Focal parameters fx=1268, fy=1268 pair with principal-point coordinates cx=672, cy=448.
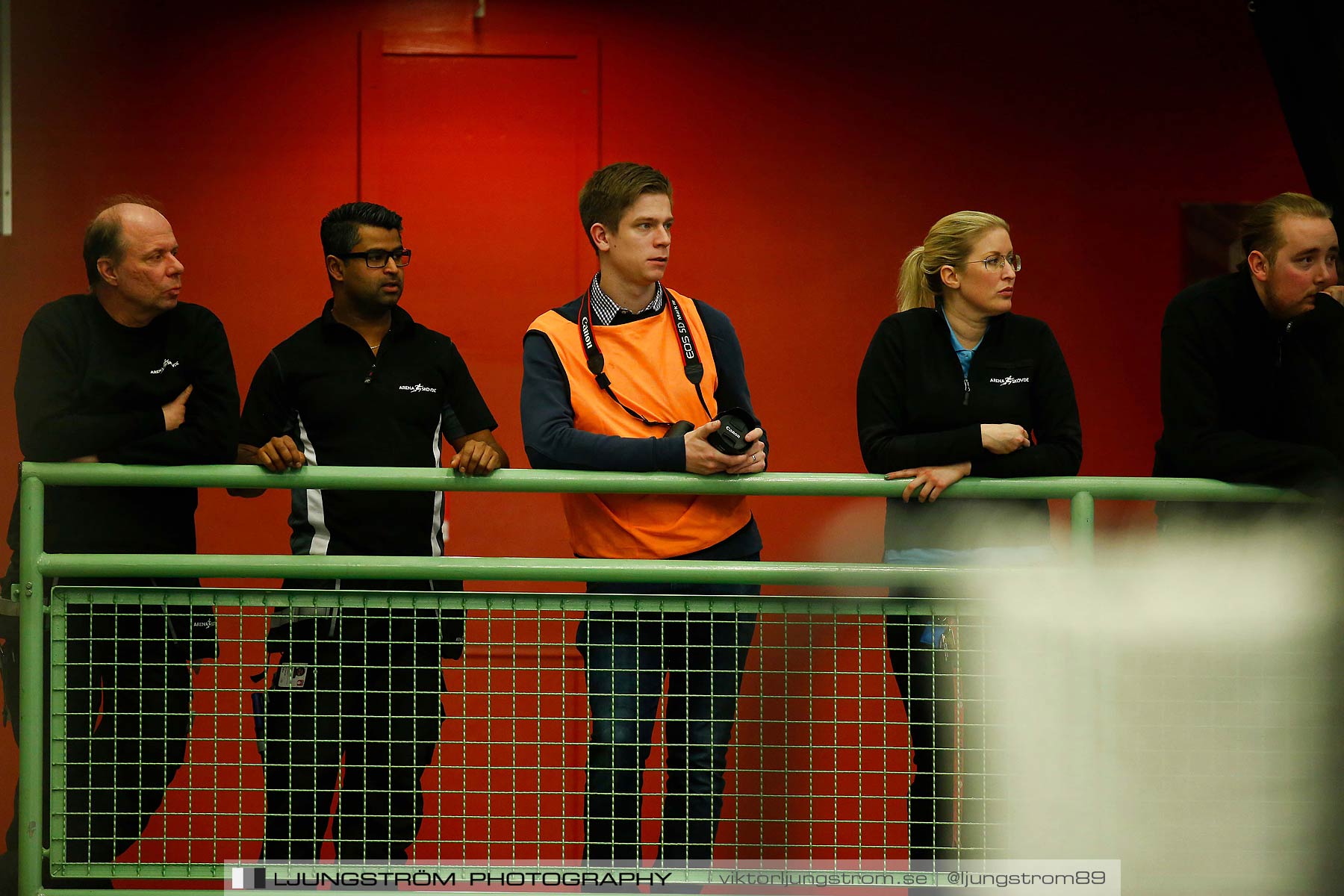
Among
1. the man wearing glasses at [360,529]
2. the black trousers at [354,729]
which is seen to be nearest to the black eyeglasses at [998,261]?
the man wearing glasses at [360,529]

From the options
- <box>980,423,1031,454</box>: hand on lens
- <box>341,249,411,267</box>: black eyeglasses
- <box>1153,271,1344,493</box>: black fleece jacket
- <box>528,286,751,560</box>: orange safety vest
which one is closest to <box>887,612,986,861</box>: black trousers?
<box>980,423,1031,454</box>: hand on lens

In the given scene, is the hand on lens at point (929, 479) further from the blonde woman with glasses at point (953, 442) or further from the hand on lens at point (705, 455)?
the hand on lens at point (705, 455)

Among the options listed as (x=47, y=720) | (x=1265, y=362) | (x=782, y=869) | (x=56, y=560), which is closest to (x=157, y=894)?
(x=47, y=720)

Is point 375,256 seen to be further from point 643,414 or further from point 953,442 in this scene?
point 953,442

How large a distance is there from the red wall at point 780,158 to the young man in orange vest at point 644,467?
1486 millimetres

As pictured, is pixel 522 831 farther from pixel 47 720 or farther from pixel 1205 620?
pixel 1205 620

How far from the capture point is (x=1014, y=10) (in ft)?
15.2

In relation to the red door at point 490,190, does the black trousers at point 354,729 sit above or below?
below

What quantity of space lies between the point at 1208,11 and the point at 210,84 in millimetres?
3597

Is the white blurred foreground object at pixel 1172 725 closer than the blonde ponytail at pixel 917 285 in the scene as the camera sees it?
Yes

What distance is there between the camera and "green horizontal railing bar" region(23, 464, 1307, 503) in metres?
2.77

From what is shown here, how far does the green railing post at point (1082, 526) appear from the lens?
2.80m

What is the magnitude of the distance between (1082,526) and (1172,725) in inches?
19.1

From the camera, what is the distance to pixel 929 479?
9.25 ft
